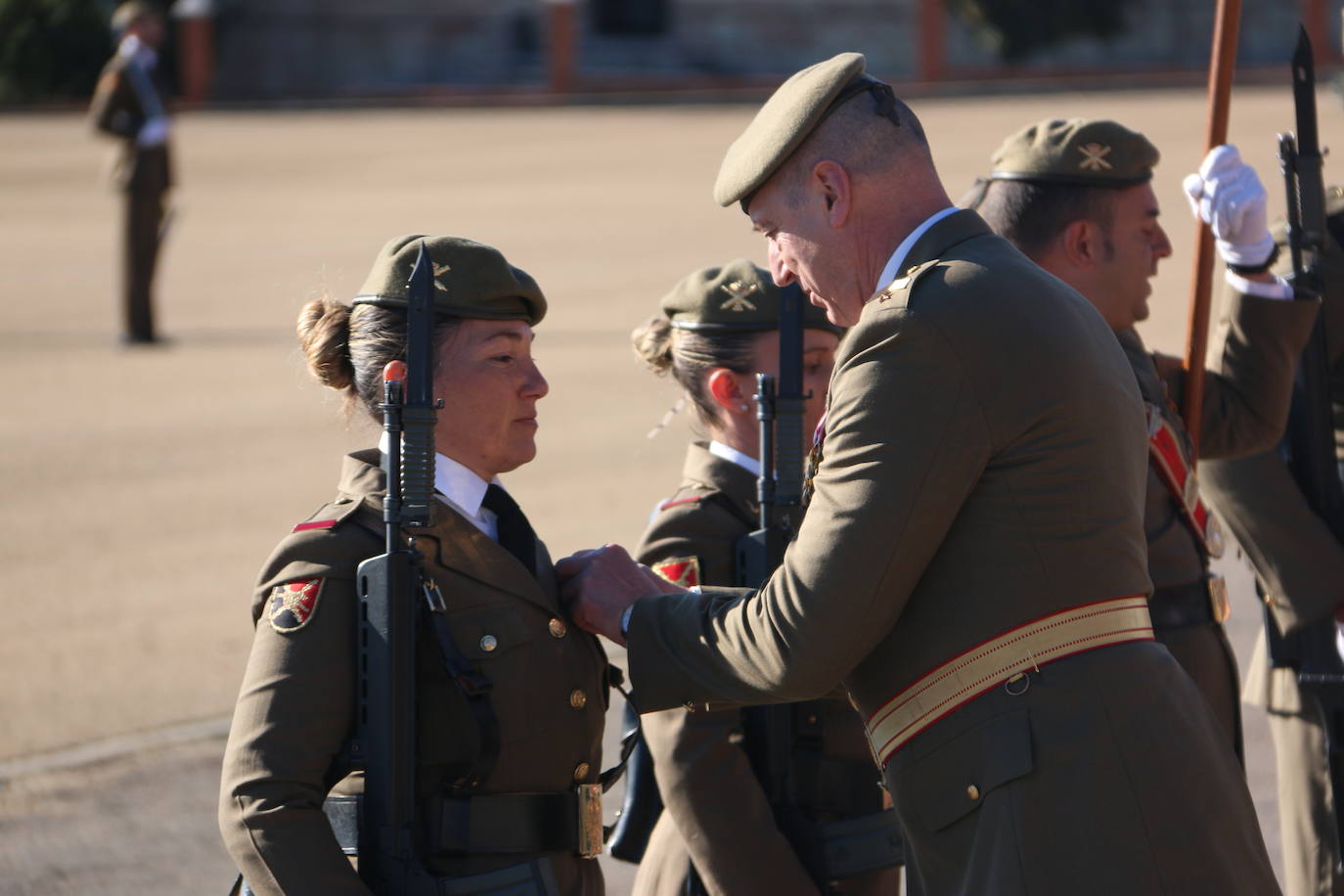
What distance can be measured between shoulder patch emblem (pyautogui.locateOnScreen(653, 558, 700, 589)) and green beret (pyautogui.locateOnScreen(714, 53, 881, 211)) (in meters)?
0.95

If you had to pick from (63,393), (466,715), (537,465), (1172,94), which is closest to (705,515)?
(466,715)

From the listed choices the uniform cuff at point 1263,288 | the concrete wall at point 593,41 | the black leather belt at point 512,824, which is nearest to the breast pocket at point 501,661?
the black leather belt at point 512,824

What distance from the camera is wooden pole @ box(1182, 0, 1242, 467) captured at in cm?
398

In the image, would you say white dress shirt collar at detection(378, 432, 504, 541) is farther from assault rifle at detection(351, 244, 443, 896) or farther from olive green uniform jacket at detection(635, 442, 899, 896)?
olive green uniform jacket at detection(635, 442, 899, 896)

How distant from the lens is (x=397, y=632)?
2.69m

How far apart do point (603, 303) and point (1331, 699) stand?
1239cm

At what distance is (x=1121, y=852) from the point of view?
97.1 inches

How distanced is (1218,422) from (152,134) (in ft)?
39.5

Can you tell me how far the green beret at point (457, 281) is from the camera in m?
2.99

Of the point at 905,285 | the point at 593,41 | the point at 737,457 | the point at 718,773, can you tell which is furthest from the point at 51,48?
the point at 905,285

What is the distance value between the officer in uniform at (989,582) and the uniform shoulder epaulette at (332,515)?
67cm

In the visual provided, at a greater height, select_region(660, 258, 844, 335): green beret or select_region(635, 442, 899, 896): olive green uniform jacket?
select_region(660, 258, 844, 335): green beret

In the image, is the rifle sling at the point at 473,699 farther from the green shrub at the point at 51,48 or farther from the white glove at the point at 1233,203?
the green shrub at the point at 51,48

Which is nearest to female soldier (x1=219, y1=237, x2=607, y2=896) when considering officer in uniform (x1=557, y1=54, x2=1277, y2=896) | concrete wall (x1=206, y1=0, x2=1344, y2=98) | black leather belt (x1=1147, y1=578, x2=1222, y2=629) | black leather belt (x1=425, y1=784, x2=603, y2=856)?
black leather belt (x1=425, y1=784, x2=603, y2=856)
